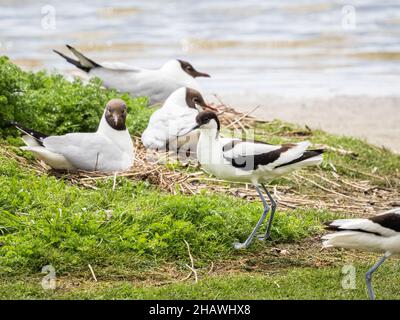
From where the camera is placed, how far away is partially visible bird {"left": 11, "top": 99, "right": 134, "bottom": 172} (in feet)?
25.9

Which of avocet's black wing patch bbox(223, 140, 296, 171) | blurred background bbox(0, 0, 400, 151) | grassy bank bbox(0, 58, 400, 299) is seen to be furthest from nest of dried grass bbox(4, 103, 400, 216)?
blurred background bbox(0, 0, 400, 151)

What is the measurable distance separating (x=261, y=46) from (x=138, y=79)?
715 centimetres

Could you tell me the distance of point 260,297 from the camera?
5859 mm

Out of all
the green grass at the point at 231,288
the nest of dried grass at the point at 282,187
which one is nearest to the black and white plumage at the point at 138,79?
the nest of dried grass at the point at 282,187

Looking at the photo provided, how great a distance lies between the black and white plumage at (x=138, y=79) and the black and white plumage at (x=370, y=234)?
5.62 m

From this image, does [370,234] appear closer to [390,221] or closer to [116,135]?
[390,221]

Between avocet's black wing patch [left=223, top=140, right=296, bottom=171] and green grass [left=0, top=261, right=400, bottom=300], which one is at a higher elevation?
avocet's black wing patch [left=223, top=140, right=296, bottom=171]

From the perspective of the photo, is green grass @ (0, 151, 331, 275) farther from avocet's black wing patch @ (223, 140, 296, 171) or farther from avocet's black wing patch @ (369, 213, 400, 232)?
avocet's black wing patch @ (369, 213, 400, 232)

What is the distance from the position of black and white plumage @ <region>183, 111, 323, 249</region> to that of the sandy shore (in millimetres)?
4416

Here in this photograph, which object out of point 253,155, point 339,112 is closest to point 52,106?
point 253,155

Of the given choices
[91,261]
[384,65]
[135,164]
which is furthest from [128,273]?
[384,65]

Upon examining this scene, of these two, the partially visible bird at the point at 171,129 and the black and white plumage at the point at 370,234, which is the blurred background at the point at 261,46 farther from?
the black and white plumage at the point at 370,234

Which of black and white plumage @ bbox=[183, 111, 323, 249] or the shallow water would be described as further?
the shallow water
